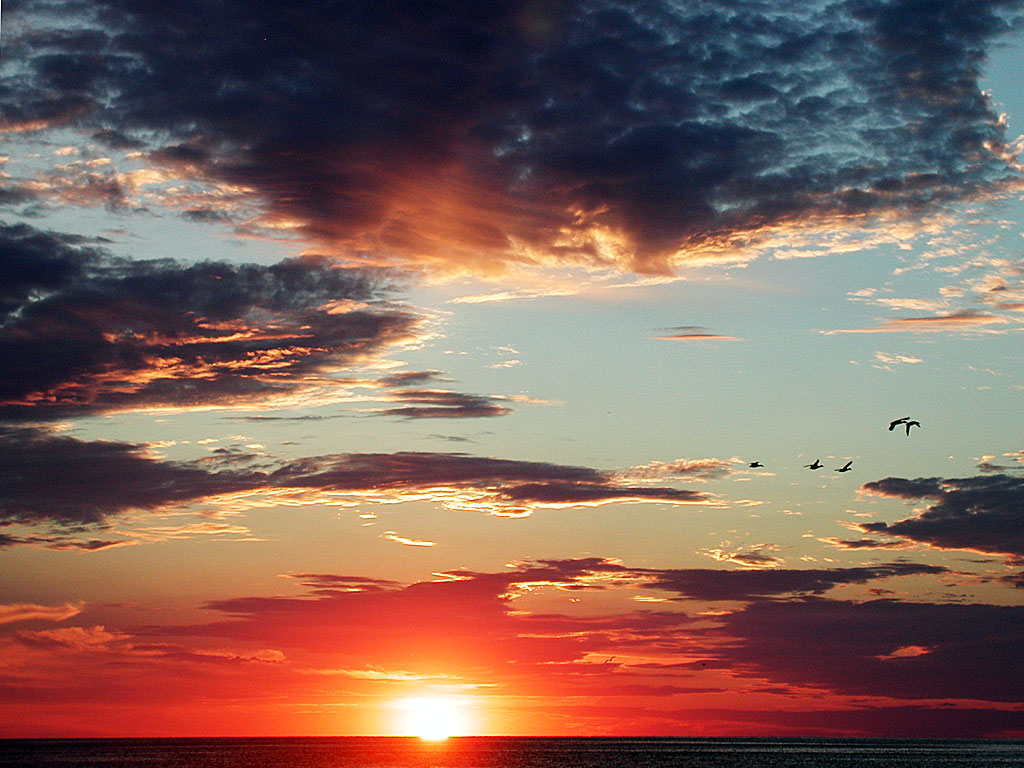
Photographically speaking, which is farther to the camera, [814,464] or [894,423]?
[814,464]

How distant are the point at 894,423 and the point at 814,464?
15009mm

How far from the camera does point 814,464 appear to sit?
95875 mm

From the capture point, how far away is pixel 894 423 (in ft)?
268
